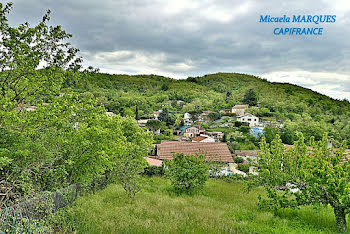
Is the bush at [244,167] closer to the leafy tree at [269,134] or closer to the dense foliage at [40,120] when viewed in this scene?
the leafy tree at [269,134]

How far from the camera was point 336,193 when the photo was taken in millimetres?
5836

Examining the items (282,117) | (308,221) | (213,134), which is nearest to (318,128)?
(282,117)

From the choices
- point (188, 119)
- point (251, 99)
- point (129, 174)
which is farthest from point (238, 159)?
point (251, 99)

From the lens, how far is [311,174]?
6.62m

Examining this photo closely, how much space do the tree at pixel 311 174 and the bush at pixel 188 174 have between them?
175 inches

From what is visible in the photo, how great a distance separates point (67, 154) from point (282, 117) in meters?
72.4

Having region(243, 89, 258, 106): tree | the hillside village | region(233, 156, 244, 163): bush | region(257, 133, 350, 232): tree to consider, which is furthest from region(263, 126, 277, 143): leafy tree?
region(243, 89, 258, 106): tree

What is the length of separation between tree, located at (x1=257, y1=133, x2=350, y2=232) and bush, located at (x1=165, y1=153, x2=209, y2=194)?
445cm

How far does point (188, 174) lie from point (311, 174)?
6599 millimetres

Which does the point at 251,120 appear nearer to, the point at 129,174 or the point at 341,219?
the point at 129,174

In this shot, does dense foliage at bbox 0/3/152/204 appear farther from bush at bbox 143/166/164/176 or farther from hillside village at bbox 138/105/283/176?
bush at bbox 143/166/164/176

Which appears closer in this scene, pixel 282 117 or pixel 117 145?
pixel 117 145

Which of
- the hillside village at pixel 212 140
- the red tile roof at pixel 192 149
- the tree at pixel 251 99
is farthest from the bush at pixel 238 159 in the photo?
the tree at pixel 251 99

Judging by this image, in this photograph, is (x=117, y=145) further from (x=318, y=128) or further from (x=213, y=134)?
(x=318, y=128)
